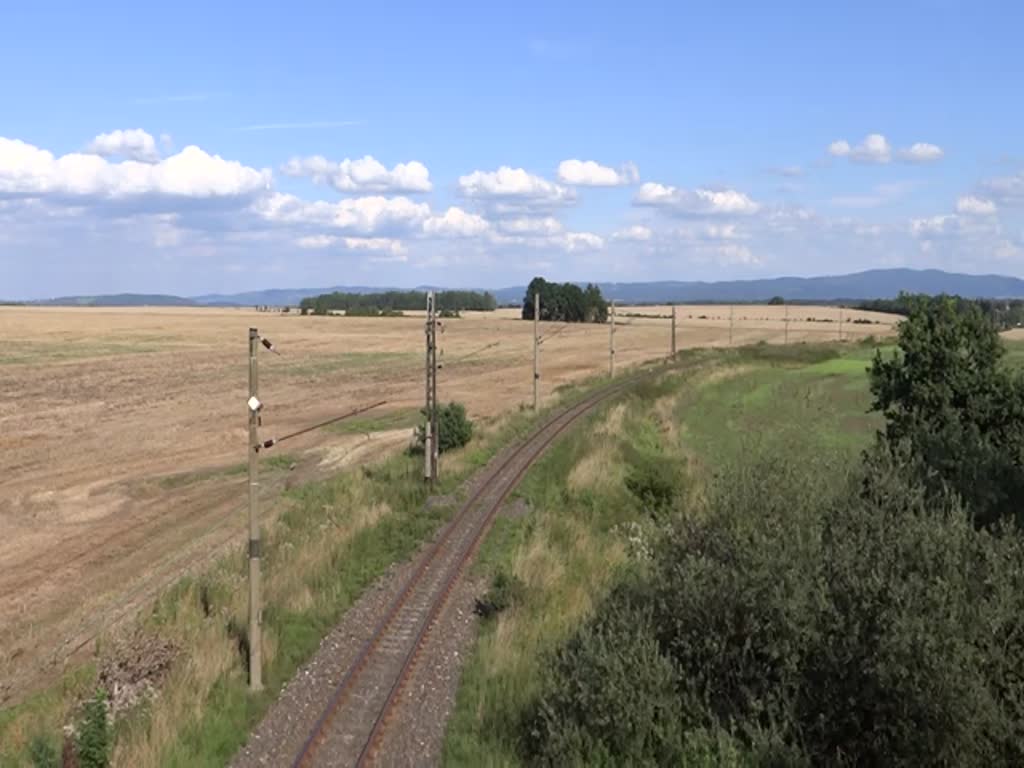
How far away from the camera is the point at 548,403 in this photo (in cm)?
5525

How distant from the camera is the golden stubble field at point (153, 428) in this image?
24.9m

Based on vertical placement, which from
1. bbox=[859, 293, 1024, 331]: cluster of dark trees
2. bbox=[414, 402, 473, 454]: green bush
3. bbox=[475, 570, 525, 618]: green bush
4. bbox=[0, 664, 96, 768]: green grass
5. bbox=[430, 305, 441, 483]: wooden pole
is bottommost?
bbox=[0, 664, 96, 768]: green grass

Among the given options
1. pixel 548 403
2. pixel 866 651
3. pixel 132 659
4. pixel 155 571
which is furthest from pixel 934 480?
pixel 548 403

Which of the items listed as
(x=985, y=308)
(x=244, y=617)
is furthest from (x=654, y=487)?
(x=985, y=308)

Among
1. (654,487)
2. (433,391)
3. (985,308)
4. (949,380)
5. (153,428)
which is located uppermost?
(985,308)

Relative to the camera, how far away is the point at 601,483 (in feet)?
107

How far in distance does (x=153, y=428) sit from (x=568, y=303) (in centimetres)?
11216

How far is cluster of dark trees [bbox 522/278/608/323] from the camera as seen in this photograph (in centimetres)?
15625

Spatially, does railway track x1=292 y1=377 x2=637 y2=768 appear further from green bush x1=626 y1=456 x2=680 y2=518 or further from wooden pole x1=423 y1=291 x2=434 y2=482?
green bush x1=626 y1=456 x2=680 y2=518

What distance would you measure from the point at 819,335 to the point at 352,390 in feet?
258

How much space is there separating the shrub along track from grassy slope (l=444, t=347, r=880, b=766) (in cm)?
107

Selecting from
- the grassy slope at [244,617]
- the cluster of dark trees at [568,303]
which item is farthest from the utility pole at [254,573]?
the cluster of dark trees at [568,303]

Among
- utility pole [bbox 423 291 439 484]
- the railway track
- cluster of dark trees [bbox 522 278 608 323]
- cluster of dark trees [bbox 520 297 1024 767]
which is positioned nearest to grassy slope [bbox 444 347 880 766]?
the railway track

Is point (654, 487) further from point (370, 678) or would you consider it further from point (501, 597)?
point (370, 678)
